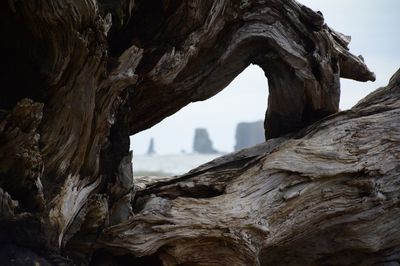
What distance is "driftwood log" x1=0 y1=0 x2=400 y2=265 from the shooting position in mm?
3660

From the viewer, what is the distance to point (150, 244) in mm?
4617

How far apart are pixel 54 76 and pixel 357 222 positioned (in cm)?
309

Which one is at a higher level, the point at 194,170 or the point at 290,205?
the point at 194,170

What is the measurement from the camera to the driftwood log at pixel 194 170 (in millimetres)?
Result: 3660

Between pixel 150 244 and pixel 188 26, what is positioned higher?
pixel 188 26

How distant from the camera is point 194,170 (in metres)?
5.66

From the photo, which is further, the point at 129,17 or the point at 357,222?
the point at 357,222

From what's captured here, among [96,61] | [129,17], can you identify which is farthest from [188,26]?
[96,61]

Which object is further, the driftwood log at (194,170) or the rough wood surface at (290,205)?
the rough wood surface at (290,205)

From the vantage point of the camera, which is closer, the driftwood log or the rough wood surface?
the driftwood log

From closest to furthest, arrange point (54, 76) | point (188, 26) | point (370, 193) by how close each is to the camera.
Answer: point (54, 76), point (188, 26), point (370, 193)

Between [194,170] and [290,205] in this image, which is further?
[194,170]

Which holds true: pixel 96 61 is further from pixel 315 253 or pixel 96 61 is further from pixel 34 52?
pixel 315 253

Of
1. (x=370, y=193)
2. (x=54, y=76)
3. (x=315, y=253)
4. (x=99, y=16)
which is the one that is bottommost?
(x=315, y=253)
